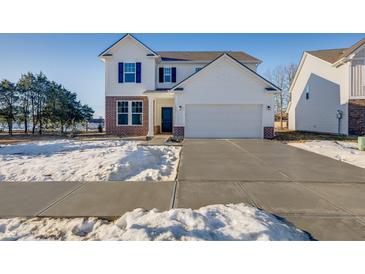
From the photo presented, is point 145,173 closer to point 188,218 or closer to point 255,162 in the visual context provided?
point 188,218

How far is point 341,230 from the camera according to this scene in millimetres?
3100

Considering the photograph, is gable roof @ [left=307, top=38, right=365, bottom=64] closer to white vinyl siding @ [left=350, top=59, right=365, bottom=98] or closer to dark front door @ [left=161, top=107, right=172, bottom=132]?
white vinyl siding @ [left=350, top=59, right=365, bottom=98]

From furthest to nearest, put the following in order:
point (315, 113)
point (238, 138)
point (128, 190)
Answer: point (315, 113)
point (238, 138)
point (128, 190)

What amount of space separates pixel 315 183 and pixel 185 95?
11.5 m

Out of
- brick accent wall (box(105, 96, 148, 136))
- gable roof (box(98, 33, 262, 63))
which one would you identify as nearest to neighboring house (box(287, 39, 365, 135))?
gable roof (box(98, 33, 262, 63))

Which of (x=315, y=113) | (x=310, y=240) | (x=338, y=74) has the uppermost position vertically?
(x=338, y=74)

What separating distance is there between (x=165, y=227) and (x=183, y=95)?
13.3m

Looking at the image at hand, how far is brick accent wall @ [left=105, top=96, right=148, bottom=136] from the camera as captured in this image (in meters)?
18.1

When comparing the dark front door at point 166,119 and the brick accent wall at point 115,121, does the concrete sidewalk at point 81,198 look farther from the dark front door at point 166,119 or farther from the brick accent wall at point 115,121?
the dark front door at point 166,119

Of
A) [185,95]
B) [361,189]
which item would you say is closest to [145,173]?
[361,189]

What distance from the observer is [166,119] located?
19.7 m

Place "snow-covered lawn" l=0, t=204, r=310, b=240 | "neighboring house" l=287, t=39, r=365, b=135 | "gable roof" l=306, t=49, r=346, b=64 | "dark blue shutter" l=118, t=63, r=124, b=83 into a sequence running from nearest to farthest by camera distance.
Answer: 1. "snow-covered lawn" l=0, t=204, r=310, b=240
2. "neighboring house" l=287, t=39, r=365, b=135
3. "dark blue shutter" l=118, t=63, r=124, b=83
4. "gable roof" l=306, t=49, r=346, b=64

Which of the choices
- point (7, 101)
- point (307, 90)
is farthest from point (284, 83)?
point (7, 101)

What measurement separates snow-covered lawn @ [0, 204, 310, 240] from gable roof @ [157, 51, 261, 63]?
18439 millimetres
